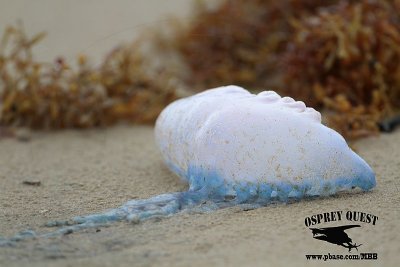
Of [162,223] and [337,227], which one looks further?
[162,223]

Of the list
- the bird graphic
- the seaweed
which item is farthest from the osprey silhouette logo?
the seaweed

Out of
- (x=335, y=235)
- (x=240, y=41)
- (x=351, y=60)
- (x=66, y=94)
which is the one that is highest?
(x=240, y=41)

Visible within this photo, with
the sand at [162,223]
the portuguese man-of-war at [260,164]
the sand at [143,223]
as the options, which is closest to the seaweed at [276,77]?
the sand at [143,223]

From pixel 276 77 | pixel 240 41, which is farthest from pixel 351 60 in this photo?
pixel 240 41

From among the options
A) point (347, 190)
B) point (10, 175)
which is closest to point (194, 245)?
point (347, 190)

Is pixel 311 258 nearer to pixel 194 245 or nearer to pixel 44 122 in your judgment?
pixel 194 245

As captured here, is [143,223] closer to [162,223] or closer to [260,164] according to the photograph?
[162,223]

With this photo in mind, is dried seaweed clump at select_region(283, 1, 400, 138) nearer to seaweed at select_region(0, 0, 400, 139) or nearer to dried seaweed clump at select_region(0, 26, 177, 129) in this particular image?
seaweed at select_region(0, 0, 400, 139)
